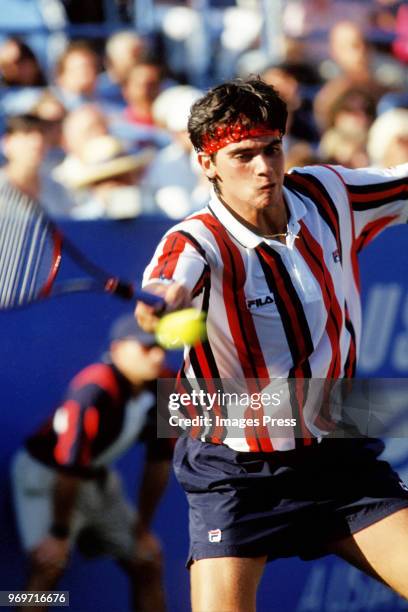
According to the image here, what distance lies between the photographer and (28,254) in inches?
132

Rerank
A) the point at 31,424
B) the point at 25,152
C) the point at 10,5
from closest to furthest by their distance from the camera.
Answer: the point at 31,424, the point at 25,152, the point at 10,5

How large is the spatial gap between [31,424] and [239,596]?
1.38 metres

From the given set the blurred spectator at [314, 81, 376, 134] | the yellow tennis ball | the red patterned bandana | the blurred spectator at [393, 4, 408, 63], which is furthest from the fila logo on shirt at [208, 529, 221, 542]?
the blurred spectator at [393, 4, 408, 63]

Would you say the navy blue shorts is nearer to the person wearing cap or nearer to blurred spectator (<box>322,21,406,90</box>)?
the person wearing cap

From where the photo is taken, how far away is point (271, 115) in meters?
3.17

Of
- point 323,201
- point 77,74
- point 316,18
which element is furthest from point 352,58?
point 323,201

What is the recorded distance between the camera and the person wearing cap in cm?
415

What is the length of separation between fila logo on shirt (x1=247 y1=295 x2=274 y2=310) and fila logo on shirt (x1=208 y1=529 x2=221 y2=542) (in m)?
0.68

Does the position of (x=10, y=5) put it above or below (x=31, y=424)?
above

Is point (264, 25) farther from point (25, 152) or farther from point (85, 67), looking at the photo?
point (25, 152)

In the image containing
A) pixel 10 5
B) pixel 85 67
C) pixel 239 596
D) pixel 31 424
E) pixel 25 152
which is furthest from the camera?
pixel 10 5

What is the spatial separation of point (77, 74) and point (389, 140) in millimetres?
1756

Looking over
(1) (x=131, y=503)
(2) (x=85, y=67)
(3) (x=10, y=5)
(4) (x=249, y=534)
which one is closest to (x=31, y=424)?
(1) (x=131, y=503)

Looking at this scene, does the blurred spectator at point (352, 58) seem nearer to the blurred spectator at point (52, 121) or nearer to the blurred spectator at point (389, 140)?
the blurred spectator at point (389, 140)
